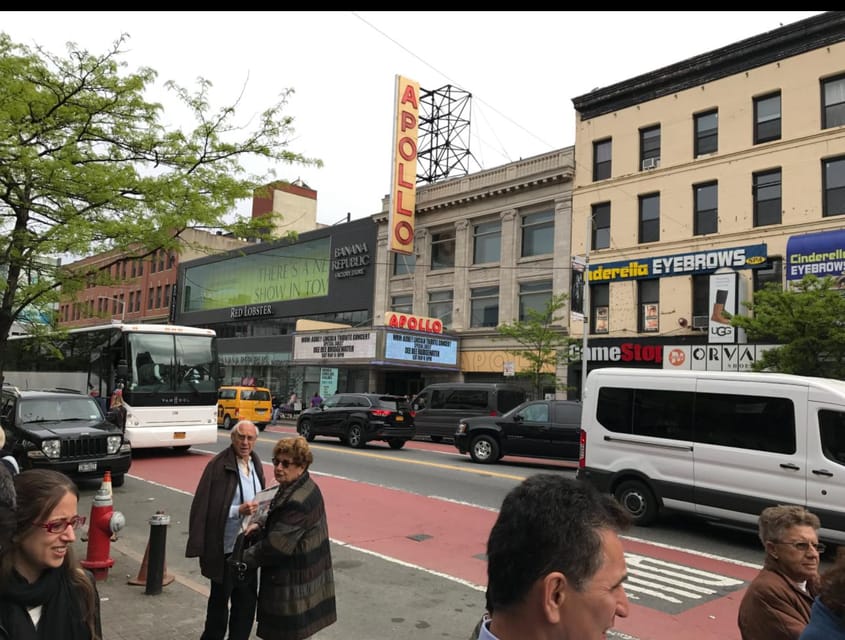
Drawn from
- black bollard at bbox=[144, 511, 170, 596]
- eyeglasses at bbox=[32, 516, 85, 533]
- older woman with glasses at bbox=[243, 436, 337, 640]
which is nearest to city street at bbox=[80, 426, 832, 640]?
black bollard at bbox=[144, 511, 170, 596]

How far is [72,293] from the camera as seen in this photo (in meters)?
10.6

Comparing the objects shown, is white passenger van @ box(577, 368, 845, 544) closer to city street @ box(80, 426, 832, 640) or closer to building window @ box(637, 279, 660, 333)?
city street @ box(80, 426, 832, 640)

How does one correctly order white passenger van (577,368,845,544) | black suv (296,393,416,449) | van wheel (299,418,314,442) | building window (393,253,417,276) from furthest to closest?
building window (393,253,417,276)
van wheel (299,418,314,442)
black suv (296,393,416,449)
white passenger van (577,368,845,544)

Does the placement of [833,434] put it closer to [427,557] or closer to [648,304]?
[427,557]

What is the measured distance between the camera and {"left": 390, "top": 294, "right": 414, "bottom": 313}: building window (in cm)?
3666

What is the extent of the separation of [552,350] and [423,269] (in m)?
11.0

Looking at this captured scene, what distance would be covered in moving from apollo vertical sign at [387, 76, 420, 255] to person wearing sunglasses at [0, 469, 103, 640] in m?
32.9

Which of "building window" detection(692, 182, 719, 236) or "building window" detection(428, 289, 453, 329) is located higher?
"building window" detection(692, 182, 719, 236)

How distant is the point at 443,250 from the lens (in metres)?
35.8

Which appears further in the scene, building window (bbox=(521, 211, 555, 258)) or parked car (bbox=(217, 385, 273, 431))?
building window (bbox=(521, 211, 555, 258))

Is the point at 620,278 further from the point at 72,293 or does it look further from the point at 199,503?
the point at 199,503

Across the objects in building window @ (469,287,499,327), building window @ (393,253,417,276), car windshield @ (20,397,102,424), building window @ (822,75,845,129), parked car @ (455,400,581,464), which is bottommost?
parked car @ (455,400,581,464)

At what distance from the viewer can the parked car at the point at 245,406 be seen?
1115 inches

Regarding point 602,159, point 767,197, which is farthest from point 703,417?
point 602,159
